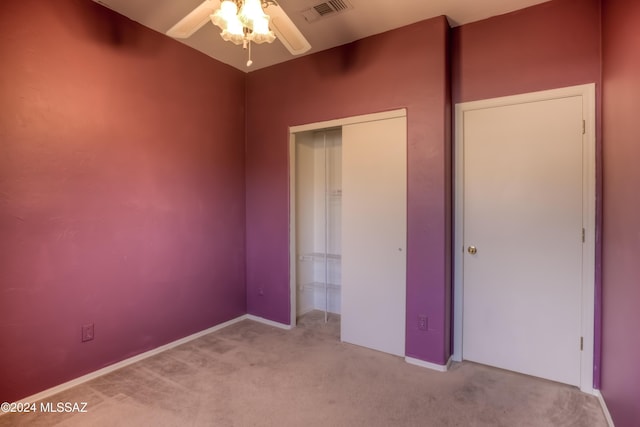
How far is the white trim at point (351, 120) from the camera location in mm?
2829

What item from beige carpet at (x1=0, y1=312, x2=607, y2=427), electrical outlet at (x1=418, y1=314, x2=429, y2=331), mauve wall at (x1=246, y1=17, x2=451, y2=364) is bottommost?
beige carpet at (x1=0, y1=312, x2=607, y2=427)

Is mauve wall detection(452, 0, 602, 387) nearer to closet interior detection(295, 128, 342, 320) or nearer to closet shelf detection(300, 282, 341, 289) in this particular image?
closet interior detection(295, 128, 342, 320)

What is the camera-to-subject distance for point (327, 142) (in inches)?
157

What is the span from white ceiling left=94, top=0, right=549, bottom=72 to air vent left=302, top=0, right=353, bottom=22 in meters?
0.04

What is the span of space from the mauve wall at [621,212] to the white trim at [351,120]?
1357 millimetres

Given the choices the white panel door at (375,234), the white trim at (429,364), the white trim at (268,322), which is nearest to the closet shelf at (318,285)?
the white trim at (268,322)

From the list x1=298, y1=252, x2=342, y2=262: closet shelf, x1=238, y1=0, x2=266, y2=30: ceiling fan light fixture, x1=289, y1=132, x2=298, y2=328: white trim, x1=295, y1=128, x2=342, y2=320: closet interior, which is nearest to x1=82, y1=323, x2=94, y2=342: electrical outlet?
x1=289, y1=132, x2=298, y2=328: white trim

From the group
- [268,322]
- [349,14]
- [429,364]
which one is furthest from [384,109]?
[268,322]

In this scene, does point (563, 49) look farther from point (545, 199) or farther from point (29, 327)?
point (29, 327)

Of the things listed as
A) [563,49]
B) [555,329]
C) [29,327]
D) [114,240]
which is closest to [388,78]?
[563,49]

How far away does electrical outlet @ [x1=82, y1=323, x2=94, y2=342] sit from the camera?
2438mm

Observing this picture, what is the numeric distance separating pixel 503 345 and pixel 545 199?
3.95ft

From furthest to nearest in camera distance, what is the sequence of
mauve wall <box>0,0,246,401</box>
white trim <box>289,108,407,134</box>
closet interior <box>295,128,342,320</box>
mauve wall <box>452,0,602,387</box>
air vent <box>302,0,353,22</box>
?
closet interior <box>295,128,342,320</box>, white trim <box>289,108,407,134</box>, air vent <box>302,0,353,22</box>, mauve wall <box>452,0,602,387</box>, mauve wall <box>0,0,246,401</box>

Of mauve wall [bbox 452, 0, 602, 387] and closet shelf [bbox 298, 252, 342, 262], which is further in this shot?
closet shelf [bbox 298, 252, 342, 262]
